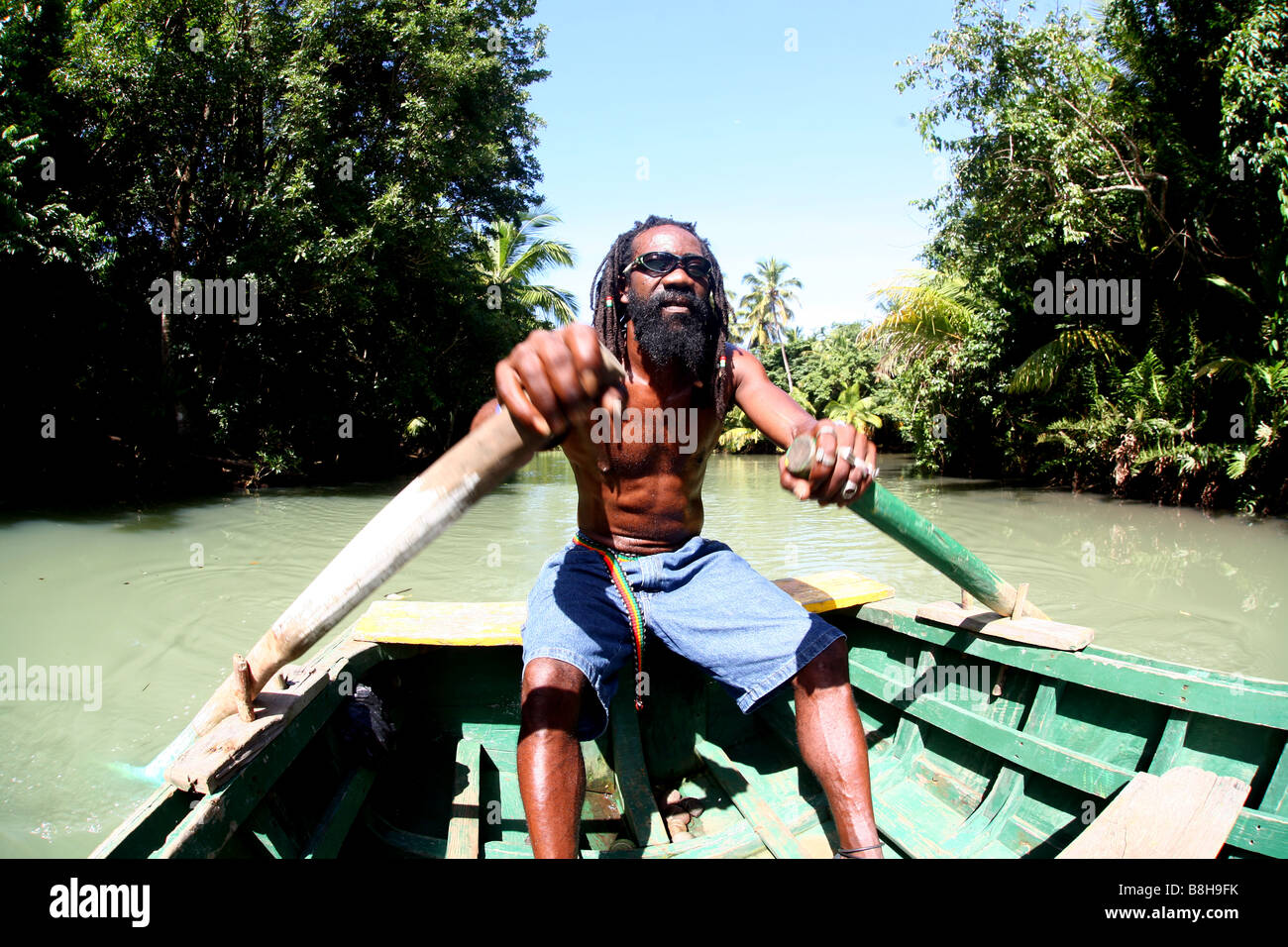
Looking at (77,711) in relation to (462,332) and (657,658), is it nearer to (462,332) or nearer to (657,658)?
(657,658)

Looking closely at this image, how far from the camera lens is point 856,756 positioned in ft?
6.48

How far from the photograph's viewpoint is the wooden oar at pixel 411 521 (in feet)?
4.96

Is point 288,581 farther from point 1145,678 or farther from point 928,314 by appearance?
→ point 928,314

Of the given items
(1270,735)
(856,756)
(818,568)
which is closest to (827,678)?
(856,756)

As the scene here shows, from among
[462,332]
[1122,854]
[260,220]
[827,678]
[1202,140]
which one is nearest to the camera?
[1122,854]

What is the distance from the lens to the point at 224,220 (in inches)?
476

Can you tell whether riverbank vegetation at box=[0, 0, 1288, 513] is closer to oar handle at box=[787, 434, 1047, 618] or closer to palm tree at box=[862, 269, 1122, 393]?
palm tree at box=[862, 269, 1122, 393]

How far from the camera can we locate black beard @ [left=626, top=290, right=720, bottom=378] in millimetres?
2404

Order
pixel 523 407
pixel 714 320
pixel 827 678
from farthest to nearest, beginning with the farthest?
pixel 714 320 → pixel 827 678 → pixel 523 407

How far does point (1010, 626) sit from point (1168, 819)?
85 cm

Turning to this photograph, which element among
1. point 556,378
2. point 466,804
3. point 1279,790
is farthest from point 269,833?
point 1279,790

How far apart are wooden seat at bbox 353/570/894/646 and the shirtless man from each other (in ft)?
1.26

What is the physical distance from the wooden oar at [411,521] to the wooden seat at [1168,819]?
150 centimetres

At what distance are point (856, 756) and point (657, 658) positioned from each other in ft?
3.13
